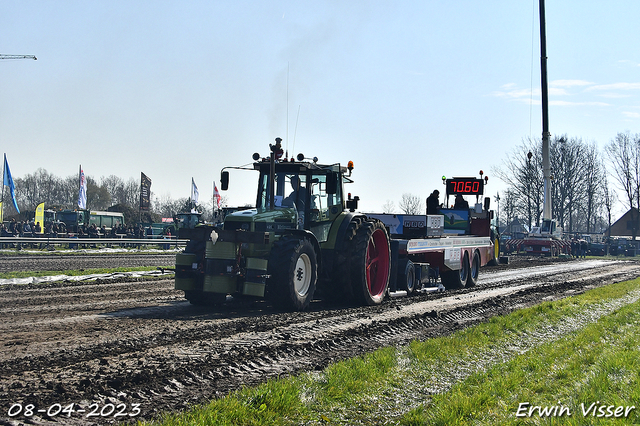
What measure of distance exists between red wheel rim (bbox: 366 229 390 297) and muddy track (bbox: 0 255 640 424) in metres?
0.46

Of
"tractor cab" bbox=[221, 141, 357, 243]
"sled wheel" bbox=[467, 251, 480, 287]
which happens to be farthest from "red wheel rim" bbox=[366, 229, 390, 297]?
"sled wheel" bbox=[467, 251, 480, 287]

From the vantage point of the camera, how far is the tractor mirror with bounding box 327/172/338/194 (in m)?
11.4

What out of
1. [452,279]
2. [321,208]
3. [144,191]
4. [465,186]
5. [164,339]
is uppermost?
[144,191]

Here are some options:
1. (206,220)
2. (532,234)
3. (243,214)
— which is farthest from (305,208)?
(532,234)

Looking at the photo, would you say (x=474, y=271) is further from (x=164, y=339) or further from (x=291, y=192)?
(x=164, y=339)

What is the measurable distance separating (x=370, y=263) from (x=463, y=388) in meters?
6.98

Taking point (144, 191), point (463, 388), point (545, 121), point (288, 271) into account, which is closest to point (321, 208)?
point (288, 271)

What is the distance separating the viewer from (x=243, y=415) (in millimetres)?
4609

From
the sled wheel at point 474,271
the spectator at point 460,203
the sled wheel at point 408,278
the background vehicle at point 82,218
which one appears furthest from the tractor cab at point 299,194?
the background vehicle at point 82,218

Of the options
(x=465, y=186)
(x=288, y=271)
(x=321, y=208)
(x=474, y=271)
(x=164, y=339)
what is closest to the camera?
(x=164, y=339)

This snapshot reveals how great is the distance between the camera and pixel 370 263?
41.5ft

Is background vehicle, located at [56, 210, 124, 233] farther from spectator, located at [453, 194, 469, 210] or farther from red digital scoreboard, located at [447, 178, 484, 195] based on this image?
spectator, located at [453, 194, 469, 210]

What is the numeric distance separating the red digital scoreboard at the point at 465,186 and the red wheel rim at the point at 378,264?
29.5 ft

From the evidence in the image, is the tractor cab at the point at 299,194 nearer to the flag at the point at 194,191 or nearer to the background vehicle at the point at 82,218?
the flag at the point at 194,191
